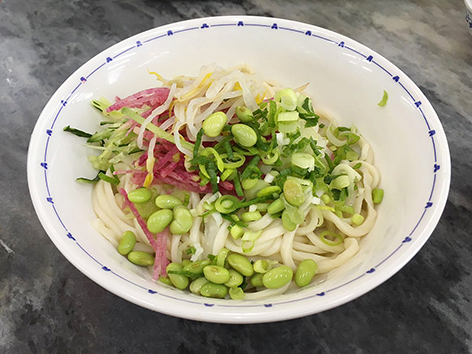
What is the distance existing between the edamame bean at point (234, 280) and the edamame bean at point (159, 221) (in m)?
0.41

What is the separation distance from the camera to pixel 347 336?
2201mm

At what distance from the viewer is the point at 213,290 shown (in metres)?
1.95

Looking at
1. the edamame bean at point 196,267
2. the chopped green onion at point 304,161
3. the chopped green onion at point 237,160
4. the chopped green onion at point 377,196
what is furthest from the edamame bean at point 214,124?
the chopped green onion at point 377,196

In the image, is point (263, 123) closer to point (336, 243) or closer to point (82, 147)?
point (336, 243)

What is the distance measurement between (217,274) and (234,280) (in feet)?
0.33

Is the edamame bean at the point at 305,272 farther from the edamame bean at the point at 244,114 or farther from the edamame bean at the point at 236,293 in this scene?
the edamame bean at the point at 244,114

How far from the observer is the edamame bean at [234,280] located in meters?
1.99

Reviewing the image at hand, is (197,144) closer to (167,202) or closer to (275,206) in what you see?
(167,202)

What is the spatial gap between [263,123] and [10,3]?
11.6 feet

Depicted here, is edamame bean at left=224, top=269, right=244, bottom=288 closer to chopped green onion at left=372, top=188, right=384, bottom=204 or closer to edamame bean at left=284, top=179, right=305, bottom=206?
edamame bean at left=284, top=179, right=305, bottom=206

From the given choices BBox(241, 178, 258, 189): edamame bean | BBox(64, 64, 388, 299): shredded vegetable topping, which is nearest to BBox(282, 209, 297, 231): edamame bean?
BBox(64, 64, 388, 299): shredded vegetable topping

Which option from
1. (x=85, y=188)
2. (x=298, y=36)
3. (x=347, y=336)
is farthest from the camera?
(x=298, y=36)

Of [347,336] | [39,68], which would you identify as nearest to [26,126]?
[39,68]

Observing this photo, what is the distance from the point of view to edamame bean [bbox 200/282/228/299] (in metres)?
1.95
